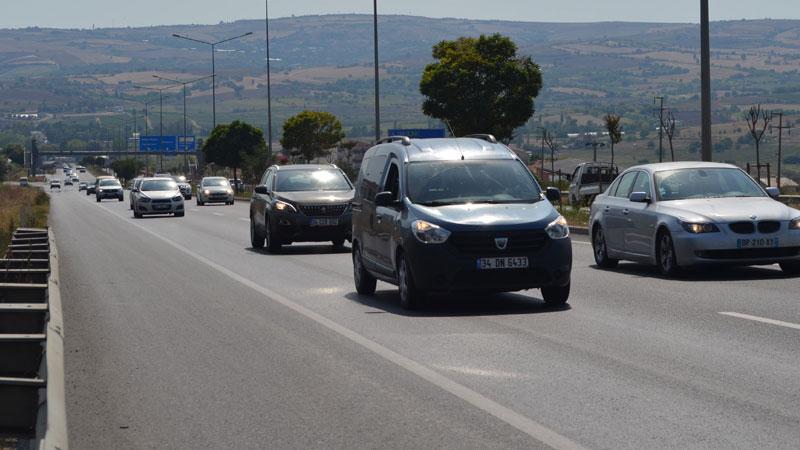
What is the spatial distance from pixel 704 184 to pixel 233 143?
9999 cm

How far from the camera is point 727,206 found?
60.6ft

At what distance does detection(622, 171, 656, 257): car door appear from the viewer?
63.0 ft

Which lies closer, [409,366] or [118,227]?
[409,366]

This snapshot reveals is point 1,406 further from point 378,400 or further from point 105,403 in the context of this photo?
point 378,400

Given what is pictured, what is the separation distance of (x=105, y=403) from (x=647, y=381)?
3.57 meters

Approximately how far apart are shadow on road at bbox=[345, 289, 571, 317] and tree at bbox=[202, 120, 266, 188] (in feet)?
328

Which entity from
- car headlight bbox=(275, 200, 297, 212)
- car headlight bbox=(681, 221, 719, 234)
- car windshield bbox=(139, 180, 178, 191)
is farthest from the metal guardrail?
car windshield bbox=(139, 180, 178, 191)

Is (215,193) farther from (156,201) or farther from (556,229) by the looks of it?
(556,229)

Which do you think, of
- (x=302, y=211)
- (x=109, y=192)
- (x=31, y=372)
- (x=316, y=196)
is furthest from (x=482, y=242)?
(x=109, y=192)

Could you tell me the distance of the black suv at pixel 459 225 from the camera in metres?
14.9

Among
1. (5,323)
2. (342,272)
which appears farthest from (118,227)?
(5,323)

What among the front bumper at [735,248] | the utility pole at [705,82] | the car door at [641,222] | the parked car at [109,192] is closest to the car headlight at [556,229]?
the front bumper at [735,248]

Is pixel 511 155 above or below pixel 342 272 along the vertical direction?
above

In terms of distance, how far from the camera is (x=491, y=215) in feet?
49.7
